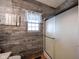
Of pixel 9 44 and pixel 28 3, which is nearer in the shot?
pixel 9 44

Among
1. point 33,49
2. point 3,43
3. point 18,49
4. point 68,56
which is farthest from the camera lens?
point 33,49

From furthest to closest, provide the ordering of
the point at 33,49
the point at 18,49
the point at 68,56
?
1. the point at 33,49
2. the point at 18,49
3. the point at 68,56

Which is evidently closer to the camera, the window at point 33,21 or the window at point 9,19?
the window at point 9,19

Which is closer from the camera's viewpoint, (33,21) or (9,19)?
(9,19)

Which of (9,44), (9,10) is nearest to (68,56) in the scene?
(9,44)

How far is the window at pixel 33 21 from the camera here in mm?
3254

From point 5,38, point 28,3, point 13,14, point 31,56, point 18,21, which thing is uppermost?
point 28,3

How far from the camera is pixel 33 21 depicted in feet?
11.0

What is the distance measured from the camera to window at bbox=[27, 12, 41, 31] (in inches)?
128

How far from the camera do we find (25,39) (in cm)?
319

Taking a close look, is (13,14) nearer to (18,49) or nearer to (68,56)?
(18,49)

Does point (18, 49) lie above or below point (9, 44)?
below

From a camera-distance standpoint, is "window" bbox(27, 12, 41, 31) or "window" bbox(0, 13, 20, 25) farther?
"window" bbox(27, 12, 41, 31)

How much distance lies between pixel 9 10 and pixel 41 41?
69.4 inches
